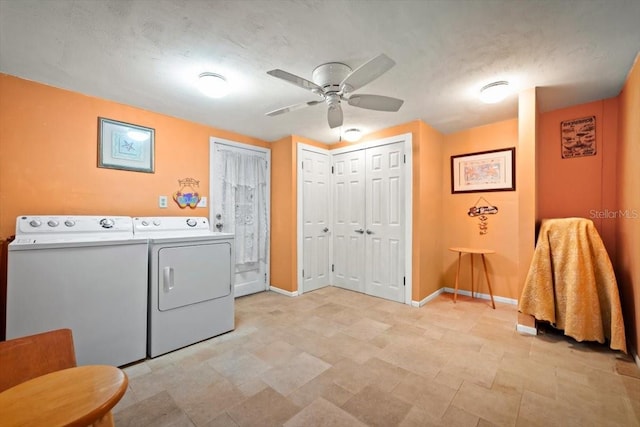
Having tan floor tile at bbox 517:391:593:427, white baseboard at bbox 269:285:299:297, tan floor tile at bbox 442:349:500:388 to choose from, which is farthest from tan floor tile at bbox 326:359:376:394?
white baseboard at bbox 269:285:299:297

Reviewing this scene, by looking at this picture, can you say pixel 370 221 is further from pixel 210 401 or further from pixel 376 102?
pixel 210 401

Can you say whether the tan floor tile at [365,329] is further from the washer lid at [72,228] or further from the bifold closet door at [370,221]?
the washer lid at [72,228]

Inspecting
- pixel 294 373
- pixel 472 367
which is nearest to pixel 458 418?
pixel 472 367

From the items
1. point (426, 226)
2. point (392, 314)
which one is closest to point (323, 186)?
point (426, 226)

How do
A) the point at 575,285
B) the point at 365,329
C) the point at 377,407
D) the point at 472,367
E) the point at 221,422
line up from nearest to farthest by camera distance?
the point at 221,422, the point at 377,407, the point at 472,367, the point at 575,285, the point at 365,329

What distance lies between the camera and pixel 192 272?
244 centimetres

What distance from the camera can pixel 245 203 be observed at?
388cm

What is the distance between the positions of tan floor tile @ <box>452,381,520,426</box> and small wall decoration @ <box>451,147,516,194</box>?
2.53 meters

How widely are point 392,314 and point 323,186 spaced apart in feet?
6.96

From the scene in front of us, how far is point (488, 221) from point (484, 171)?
2.18 feet

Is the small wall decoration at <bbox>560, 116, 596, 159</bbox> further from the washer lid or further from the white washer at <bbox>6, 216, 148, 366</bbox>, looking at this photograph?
the washer lid

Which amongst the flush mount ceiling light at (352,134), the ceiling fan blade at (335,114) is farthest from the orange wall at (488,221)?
the ceiling fan blade at (335,114)

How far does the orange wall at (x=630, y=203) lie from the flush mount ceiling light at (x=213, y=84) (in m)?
3.15

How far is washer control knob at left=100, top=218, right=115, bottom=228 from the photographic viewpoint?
97.3 inches
